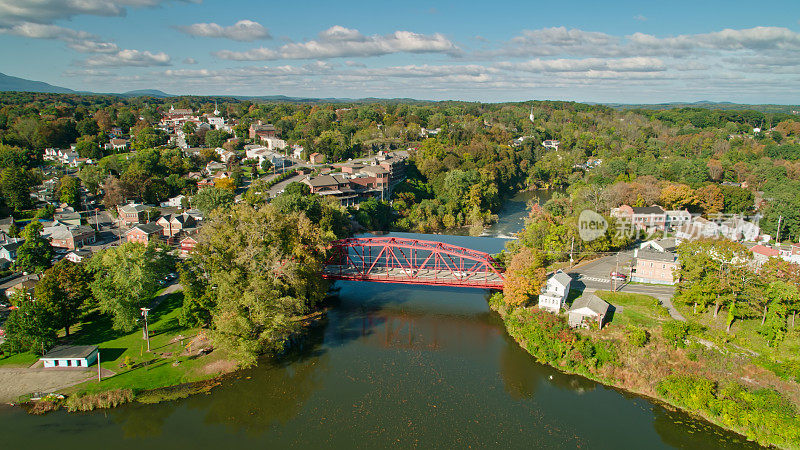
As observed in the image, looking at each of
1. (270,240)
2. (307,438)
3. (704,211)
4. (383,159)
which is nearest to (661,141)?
(704,211)

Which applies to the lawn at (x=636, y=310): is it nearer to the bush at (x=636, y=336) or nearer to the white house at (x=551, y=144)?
the bush at (x=636, y=336)

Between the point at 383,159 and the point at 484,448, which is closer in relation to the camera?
the point at 484,448

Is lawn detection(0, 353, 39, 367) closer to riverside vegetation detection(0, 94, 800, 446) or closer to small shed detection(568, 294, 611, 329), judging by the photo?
riverside vegetation detection(0, 94, 800, 446)

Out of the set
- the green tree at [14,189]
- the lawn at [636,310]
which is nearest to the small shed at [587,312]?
the lawn at [636,310]

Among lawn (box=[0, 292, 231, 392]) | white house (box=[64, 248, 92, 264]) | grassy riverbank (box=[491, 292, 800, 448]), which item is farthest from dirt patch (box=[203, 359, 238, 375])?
white house (box=[64, 248, 92, 264])

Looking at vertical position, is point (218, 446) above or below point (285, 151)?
below

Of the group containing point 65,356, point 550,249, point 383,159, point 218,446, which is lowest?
point 218,446

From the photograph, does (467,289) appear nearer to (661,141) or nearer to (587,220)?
(587,220)
